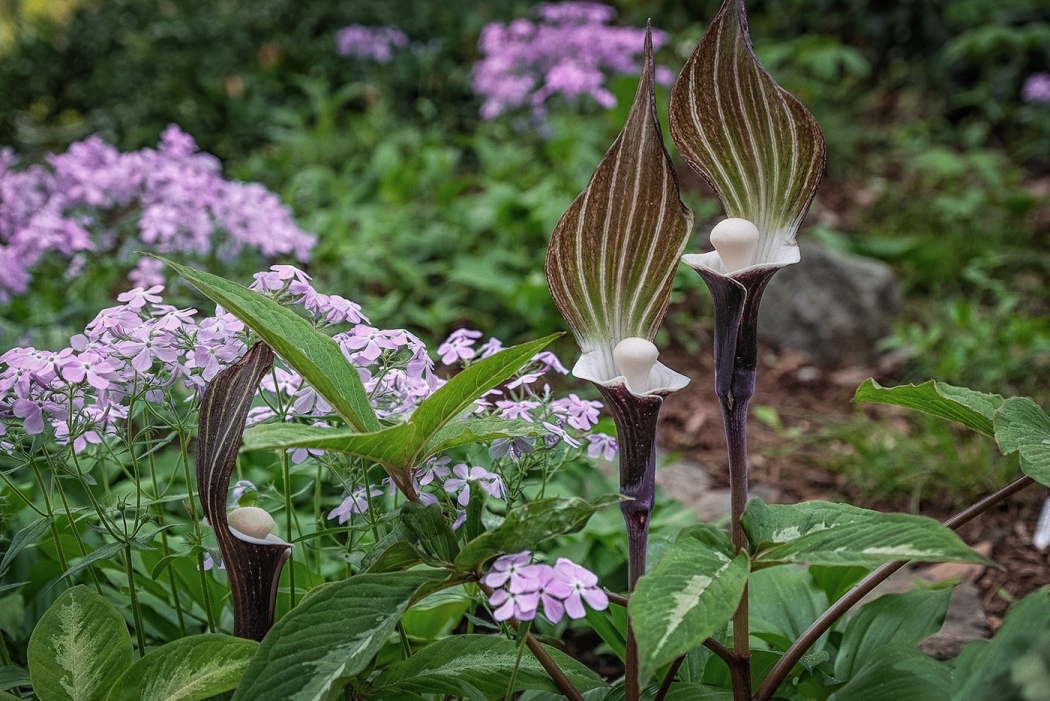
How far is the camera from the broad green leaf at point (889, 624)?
135 cm

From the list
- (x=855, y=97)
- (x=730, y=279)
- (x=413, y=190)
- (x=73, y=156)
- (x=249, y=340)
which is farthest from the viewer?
(x=855, y=97)

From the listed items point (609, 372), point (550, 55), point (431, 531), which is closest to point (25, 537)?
point (431, 531)

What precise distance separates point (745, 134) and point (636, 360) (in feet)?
0.93

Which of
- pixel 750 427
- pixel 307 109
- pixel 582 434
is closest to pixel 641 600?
pixel 582 434

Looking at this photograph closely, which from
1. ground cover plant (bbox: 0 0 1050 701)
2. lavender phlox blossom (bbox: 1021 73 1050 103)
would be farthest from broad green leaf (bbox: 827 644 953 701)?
lavender phlox blossom (bbox: 1021 73 1050 103)

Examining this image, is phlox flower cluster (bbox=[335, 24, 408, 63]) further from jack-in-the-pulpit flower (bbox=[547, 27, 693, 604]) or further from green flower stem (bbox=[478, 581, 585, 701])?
green flower stem (bbox=[478, 581, 585, 701])

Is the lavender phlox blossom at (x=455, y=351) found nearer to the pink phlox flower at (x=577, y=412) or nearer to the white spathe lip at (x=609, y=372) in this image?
the pink phlox flower at (x=577, y=412)

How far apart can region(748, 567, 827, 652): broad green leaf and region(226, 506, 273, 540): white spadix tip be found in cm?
80

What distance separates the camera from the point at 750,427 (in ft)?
9.46

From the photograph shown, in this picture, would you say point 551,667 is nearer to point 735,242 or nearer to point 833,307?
point 735,242

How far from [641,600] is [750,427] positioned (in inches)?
81.5

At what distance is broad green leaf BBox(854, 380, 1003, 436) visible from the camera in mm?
1129

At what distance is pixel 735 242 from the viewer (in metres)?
1.03

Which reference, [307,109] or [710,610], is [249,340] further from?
[307,109]
